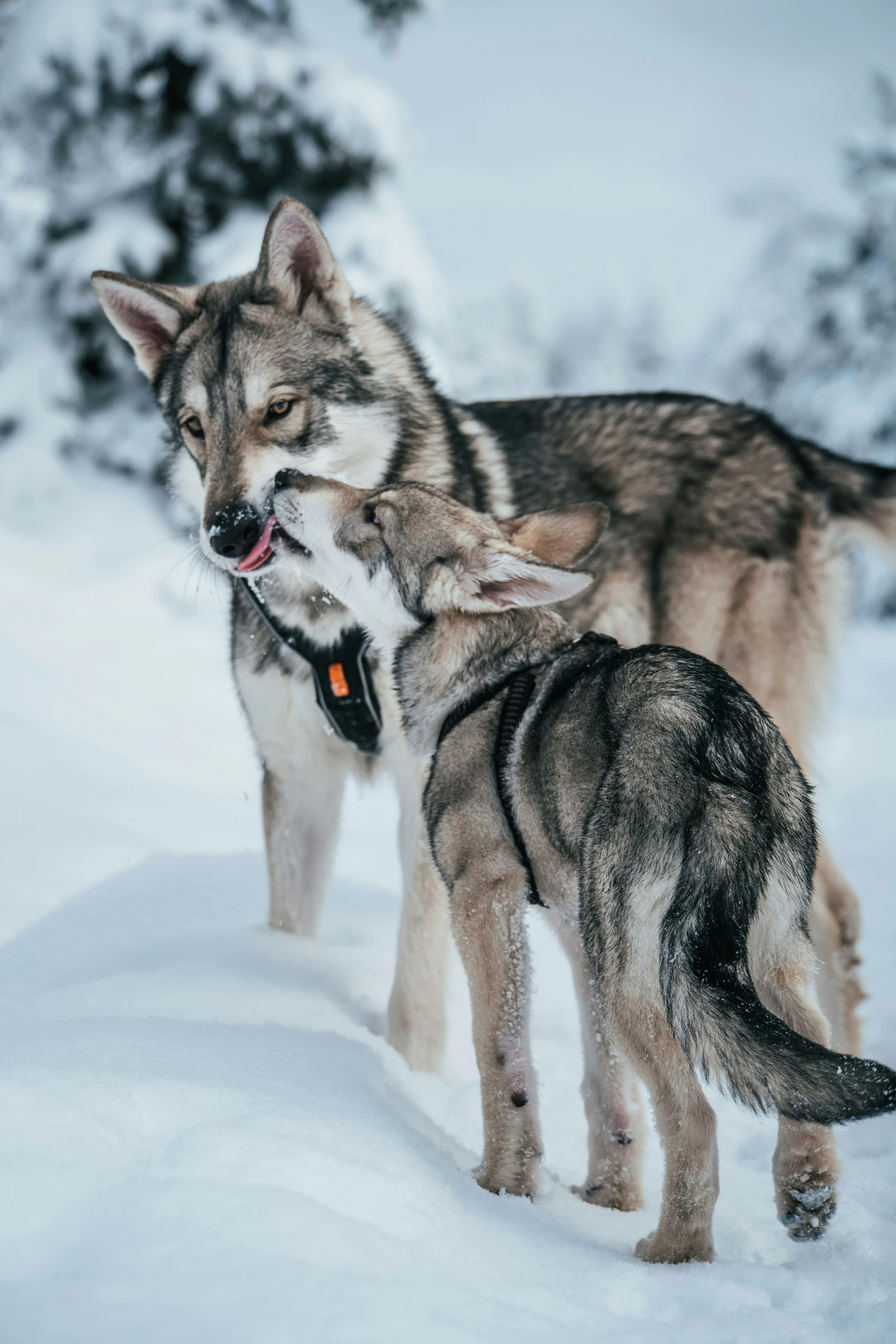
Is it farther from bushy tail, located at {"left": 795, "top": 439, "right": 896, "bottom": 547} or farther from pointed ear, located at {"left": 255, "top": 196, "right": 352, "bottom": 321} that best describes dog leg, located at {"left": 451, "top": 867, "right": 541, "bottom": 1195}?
bushy tail, located at {"left": 795, "top": 439, "right": 896, "bottom": 547}

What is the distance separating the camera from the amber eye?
344 cm

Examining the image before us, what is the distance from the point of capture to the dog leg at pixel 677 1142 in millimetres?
2145

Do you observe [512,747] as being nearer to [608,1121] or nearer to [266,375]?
[608,1121]

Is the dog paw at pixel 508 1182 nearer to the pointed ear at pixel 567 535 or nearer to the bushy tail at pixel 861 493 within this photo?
the pointed ear at pixel 567 535

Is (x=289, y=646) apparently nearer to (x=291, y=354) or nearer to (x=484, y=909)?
(x=291, y=354)

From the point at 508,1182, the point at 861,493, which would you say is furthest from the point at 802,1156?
the point at 861,493

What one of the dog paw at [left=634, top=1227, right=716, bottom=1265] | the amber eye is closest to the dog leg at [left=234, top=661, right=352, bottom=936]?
the amber eye

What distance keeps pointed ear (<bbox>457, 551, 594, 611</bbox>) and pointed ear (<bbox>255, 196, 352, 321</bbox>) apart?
1.26 m

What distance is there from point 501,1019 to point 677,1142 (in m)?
0.56

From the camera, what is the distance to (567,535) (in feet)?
11.0

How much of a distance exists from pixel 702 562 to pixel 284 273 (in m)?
2.02

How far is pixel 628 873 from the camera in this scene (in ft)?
7.41

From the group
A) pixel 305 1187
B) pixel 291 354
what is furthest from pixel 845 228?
pixel 305 1187

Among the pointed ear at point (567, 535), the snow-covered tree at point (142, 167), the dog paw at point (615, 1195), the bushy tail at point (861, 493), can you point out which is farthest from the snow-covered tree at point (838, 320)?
the dog paw at point (615, 1195)
